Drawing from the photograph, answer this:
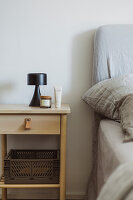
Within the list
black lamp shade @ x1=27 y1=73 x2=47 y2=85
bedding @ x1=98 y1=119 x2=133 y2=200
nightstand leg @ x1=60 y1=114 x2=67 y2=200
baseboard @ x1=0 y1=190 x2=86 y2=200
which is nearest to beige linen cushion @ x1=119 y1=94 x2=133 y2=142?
bedding @ x1=98 y1=119 x2=133 y2=200

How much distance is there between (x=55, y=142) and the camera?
1774mm

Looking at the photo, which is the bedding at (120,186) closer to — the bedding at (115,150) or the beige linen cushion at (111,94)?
the bedding at (115,150)

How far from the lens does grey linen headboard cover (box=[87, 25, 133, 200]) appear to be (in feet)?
5.29

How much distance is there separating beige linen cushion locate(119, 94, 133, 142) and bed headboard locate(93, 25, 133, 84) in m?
0.41

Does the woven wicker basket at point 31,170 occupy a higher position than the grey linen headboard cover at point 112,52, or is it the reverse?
the grey linen headboard cover at point 112,52

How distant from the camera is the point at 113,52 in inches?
63.9

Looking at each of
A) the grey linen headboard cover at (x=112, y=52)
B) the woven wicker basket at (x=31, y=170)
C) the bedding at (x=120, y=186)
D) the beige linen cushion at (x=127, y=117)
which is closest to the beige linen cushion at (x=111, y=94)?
the beige linen cushion at (x=127, y=117)

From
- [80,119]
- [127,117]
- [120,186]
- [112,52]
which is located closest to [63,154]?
[80,119]

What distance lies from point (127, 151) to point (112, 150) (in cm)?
11

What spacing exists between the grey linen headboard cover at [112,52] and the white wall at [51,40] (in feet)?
0.39

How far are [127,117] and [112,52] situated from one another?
635 millimetres

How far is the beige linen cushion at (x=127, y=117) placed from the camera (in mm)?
1020

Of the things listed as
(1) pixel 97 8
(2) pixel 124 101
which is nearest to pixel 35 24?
(1) pixel 97 8

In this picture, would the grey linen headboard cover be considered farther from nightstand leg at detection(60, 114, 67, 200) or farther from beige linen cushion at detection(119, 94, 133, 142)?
beige linen cushion at detection(119, 94, 133, 142)
